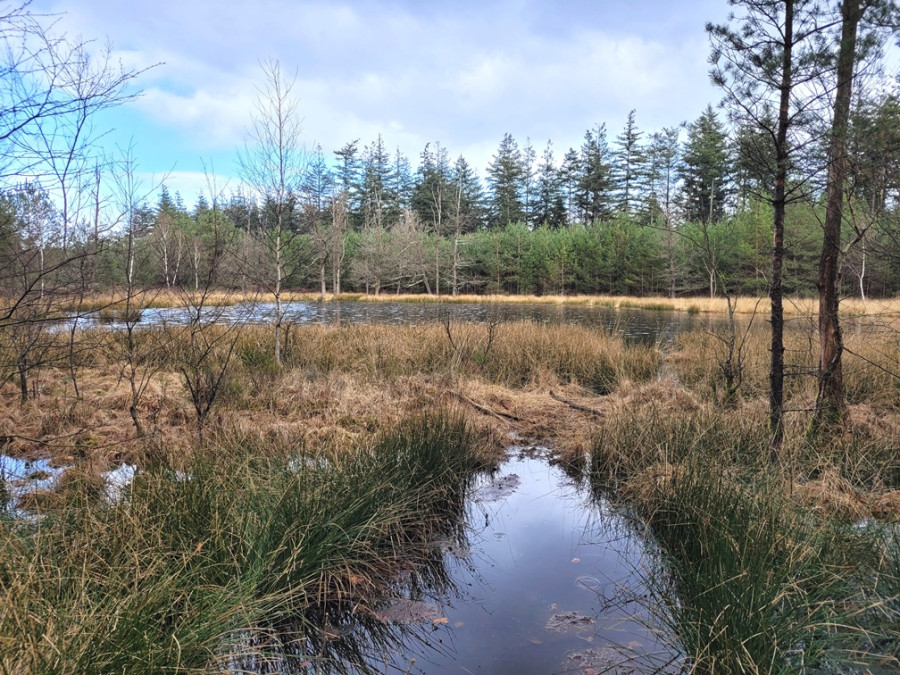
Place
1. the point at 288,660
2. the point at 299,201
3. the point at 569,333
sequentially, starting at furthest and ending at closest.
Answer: the point at 569,333 < the point at 299,201 < the point at 288,660

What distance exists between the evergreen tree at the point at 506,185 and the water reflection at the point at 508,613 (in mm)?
45591

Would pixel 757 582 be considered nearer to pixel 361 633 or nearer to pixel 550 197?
pixel 361 633

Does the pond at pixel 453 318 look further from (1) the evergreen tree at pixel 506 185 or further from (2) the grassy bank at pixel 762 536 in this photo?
(1) the evergreen tree at pixel 506 185

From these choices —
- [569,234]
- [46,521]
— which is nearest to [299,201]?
[46,521]

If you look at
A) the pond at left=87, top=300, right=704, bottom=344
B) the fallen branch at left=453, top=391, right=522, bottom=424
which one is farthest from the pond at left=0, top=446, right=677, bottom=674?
the pond at left=87, top=300, right=704, bottom=344

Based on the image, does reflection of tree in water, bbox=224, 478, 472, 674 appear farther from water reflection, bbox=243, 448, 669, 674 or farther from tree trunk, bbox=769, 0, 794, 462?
tree trunk, bbox=769, 0, 794, 462

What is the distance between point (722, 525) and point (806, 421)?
301 centimetres

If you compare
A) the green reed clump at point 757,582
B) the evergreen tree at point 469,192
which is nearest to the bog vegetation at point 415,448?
the green reed clump at point 757,582

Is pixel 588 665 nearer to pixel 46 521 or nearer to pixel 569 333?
pixel 46 521

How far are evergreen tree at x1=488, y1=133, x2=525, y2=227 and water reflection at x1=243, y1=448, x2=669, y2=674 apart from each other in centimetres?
4559

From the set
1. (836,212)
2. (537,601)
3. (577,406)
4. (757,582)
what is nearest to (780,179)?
(836,212)

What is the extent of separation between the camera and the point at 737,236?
27.0 metres

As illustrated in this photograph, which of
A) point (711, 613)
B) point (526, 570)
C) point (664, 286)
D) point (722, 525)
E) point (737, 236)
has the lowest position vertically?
point (526, 570)

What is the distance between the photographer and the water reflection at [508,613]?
2.34 metres
